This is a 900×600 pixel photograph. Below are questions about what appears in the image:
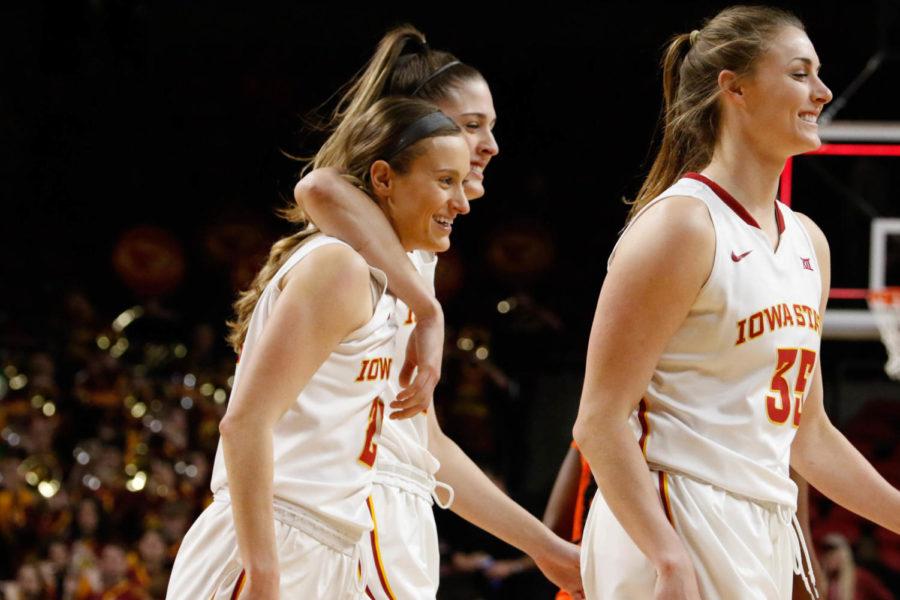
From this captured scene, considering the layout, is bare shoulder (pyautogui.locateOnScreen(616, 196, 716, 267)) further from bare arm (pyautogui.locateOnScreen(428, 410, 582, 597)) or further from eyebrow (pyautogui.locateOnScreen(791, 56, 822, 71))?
bare arm (pyautogui.locateOnScreen(428, 410, 582, 597))

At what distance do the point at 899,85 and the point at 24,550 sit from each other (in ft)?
21.7

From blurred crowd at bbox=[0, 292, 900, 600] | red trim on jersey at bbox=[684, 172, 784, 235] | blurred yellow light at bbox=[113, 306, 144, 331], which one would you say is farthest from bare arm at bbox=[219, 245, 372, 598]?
blurred yellow light at bbox=[113, 306, 144, 331]

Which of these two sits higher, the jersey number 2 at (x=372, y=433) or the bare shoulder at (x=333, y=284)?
the bare shoulder at (x=333, y=284)

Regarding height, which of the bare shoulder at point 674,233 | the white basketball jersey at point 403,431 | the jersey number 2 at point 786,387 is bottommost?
the white basketball jersey at point 403,431

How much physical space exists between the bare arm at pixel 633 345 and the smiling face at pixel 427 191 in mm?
623

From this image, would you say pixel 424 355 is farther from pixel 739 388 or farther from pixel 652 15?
pixel 652 15

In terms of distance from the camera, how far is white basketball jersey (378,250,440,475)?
9.71ft

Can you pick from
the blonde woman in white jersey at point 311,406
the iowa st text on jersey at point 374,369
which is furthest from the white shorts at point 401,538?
the iowa st text on jersey at point 374,369

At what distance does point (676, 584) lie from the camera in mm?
2107

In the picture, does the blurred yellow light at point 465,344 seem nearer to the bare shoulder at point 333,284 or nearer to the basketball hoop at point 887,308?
the basketball hoop at point 887,308

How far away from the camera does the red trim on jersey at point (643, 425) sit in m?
Answer: 2.28

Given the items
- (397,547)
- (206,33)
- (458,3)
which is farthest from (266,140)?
(397,547)

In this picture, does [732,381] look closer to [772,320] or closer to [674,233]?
[772,320]

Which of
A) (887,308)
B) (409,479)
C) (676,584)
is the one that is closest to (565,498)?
(409,479)
